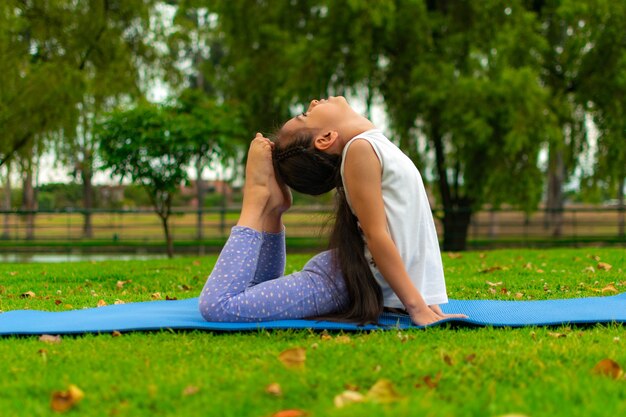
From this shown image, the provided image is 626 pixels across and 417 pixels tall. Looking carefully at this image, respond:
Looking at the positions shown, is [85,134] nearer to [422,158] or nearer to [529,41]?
[422,158]

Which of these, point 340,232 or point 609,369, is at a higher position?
point 340,232

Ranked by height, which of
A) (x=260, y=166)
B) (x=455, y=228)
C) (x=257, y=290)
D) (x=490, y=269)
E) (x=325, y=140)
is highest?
(x=325, y=140)

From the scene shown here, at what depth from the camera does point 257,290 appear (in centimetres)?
368

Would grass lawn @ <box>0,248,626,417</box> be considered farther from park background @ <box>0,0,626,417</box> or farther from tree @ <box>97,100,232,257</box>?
tree @ <box>97,100,232,257</box>

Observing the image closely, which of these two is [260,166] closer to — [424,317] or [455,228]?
[424,317]

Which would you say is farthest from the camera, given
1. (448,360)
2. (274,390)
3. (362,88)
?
(362,88)

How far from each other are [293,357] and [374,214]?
0.94 metres

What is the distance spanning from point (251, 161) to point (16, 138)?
544 inches

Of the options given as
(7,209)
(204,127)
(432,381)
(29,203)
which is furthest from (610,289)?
(29,203)

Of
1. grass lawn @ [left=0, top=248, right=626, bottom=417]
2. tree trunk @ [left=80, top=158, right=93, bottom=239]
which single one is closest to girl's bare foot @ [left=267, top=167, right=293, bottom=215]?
grass lawn @ [left=0, top=248, right=626, bottom=417]

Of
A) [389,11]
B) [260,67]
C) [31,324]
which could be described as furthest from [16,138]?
[31,324]

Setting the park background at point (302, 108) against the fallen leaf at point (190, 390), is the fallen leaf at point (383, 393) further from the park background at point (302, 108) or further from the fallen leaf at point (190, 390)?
the park background at point (302, 108)

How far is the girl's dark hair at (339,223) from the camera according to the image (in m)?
3.65

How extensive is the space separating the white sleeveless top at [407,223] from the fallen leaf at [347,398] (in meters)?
1.42
